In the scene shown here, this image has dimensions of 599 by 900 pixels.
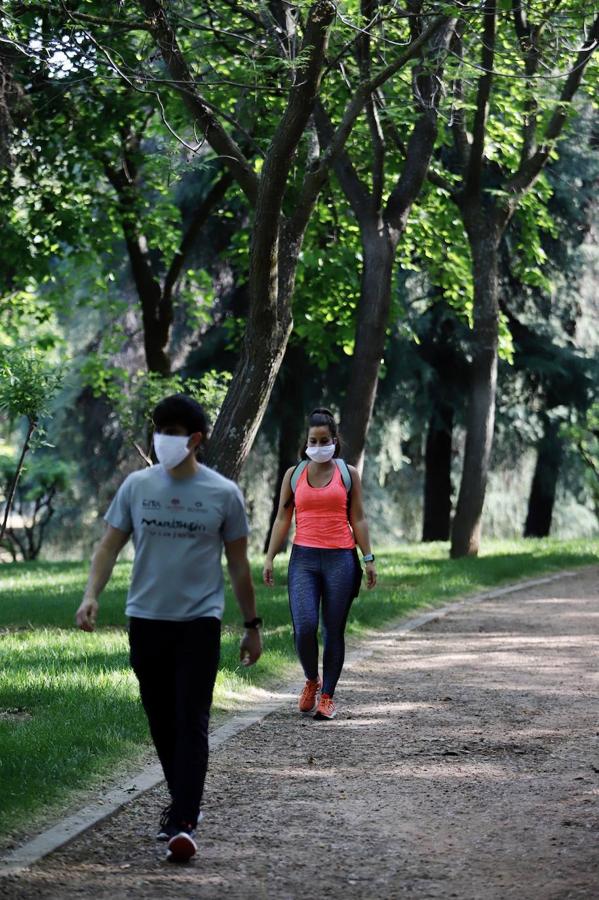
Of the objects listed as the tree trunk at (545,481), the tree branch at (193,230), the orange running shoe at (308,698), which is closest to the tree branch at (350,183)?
the tree branch at (193,230)

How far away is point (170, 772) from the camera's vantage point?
5.75m

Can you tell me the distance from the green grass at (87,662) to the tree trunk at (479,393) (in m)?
0.65

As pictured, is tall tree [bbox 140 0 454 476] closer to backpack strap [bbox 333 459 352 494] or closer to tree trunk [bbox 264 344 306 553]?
backpack strap [bbox 333 459 352 494]

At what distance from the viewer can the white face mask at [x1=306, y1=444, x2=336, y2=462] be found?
28.8ft

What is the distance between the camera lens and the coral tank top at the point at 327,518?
8883mm

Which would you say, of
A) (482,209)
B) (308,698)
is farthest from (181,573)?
(482,209)

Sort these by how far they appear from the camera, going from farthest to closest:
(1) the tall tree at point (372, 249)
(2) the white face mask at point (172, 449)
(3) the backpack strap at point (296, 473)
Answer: (1) the tall tree at point (372, 249) → (3) the backpack strap at point (296, 473) → (2) the white face mask at point (172, 449)

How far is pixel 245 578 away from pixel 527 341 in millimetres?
→ 22175

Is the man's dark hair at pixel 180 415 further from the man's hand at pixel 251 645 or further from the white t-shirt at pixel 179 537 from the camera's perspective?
the man's hand at pixel 251 645

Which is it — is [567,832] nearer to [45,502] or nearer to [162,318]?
[162,318]

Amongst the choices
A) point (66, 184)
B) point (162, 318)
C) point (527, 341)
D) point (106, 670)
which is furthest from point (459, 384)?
point (106, 670)

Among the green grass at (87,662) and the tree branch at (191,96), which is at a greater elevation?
the tree branch at (191,96)

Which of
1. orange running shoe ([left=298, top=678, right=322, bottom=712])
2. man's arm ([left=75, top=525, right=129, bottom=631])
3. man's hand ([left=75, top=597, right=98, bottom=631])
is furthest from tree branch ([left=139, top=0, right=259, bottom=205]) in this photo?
man's hand ([left=75, top=597, right=98, bottom=631])

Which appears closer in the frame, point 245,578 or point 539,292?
point 245,578
